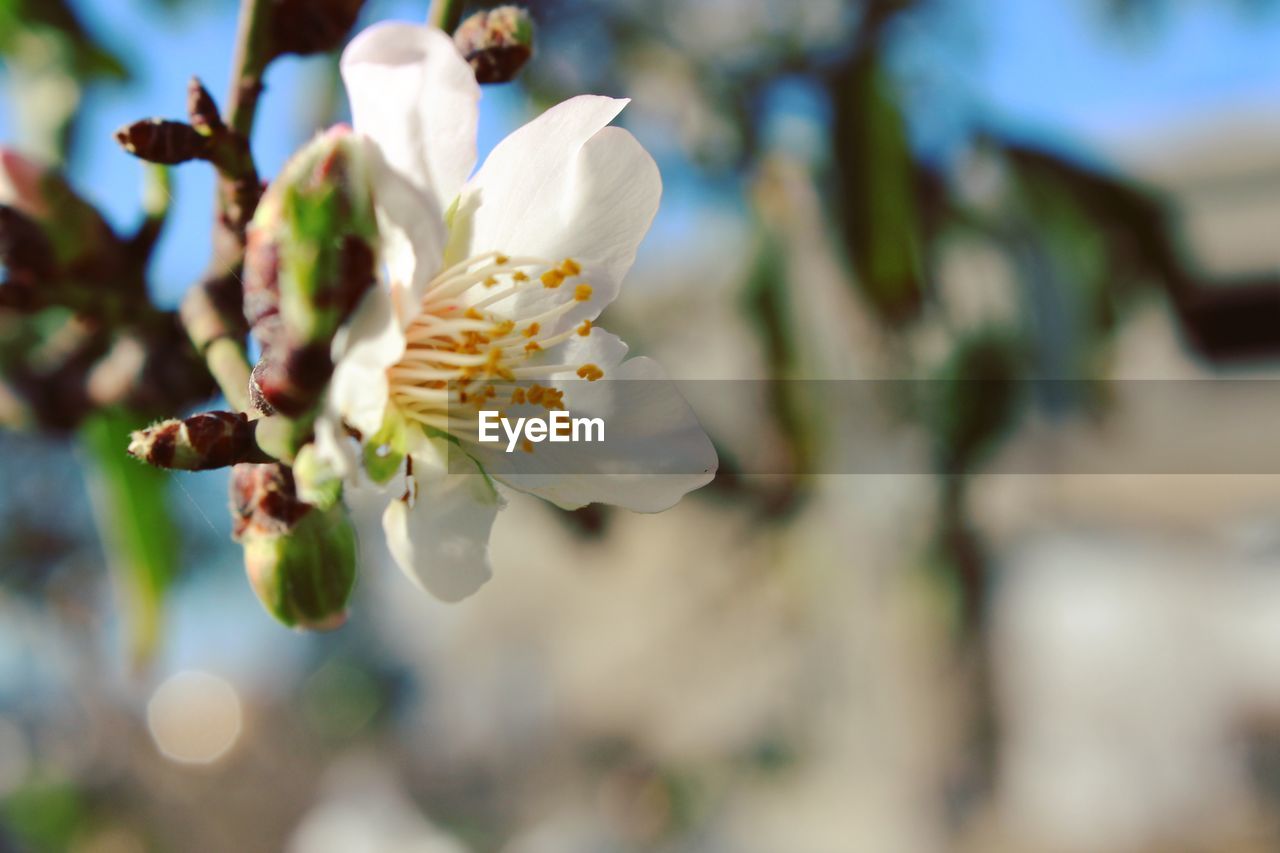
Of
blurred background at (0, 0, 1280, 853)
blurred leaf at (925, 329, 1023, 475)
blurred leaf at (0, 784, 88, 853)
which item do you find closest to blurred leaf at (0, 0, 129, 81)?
blurred background at (0, 0, 1280, 853)

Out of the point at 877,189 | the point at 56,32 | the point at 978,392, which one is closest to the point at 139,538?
the point at 56,32

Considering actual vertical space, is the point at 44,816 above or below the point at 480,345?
below

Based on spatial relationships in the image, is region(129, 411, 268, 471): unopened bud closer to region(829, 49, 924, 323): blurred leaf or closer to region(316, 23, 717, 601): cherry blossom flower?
region(316, 23, 717, 601): cherry blossom flower

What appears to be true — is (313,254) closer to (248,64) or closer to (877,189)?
(248,64)

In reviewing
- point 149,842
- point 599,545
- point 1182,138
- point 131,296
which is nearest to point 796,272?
point 599,545

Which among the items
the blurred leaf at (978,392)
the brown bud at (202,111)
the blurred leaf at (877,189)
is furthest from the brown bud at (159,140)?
the blurred leaf at (978,392)
